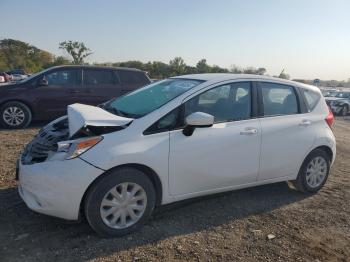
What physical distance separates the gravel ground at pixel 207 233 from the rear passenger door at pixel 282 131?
50cm

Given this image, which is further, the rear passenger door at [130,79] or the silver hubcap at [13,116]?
the rear passenger door at [130,79]

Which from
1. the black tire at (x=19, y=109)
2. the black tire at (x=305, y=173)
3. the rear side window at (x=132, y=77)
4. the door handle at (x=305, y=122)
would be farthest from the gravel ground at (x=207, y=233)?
the rear side window at (x=132, y=77)

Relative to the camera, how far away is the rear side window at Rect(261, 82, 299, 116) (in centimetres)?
495

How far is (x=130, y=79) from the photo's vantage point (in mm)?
10906

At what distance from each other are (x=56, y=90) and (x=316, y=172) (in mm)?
6754

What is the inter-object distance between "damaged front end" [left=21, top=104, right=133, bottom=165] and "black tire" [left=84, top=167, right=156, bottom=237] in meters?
0.36

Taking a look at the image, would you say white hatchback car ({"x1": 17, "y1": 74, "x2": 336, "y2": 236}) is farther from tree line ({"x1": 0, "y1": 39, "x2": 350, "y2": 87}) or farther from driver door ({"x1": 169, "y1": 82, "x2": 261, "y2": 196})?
tree line ({"x1": 0, "y1": 39, "x2": 350, "y2": 87})

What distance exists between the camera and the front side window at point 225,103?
14.3ft

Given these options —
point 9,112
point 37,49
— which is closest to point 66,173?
point 9,112

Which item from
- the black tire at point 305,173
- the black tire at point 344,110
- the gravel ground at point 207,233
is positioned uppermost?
the black tire at point 305,173

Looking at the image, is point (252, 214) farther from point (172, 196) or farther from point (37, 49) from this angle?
point (37, 49)

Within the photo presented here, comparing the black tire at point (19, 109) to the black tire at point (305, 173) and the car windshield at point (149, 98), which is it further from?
the black tire at point (305, 173)

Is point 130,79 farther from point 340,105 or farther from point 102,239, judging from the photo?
point 340,105

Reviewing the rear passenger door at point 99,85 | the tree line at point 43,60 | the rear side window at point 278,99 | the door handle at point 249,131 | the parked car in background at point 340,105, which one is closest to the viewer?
the door handle at point 249,131
